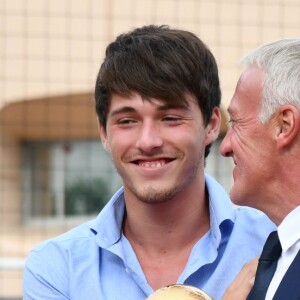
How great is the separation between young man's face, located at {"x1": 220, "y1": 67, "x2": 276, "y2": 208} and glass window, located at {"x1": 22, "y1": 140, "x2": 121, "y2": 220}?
768cm

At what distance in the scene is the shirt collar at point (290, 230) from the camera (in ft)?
7.73

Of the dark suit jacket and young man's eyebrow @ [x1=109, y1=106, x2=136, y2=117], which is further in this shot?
young man's eyebrow @ [x1=109, y1=106, x2=136, y2=117]

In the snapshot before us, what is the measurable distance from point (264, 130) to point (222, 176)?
6934 millimetres

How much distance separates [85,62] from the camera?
9430 millimetres

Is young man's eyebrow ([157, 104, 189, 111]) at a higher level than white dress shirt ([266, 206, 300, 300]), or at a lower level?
higher

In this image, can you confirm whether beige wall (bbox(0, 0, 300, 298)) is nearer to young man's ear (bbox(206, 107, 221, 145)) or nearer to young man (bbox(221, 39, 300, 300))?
young man's ear (bbox(206, 107, 221, 145))

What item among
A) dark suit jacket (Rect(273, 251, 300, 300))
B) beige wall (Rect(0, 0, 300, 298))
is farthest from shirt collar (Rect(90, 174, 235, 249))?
beige wall (Rect(0, 0, 300, 298))

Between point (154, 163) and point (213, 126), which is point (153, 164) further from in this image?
point (213, 126)

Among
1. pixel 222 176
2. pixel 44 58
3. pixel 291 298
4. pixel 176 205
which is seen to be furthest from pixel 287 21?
pixel 291 298

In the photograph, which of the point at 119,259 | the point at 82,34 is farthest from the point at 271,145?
the point at 82,34

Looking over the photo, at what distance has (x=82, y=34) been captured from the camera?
9492 mm

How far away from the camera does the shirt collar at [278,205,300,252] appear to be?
7.73 feet

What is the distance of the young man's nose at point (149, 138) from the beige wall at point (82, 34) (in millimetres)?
6446

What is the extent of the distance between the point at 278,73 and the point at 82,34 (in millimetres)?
7198
